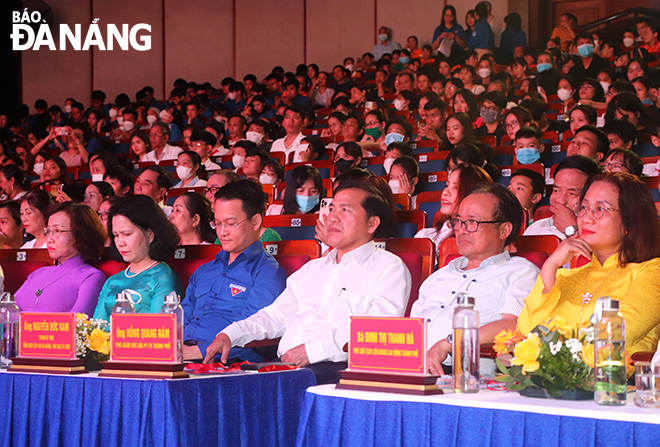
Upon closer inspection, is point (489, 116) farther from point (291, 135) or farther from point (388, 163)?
point (291, 135)

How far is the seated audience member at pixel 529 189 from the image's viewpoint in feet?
12.8

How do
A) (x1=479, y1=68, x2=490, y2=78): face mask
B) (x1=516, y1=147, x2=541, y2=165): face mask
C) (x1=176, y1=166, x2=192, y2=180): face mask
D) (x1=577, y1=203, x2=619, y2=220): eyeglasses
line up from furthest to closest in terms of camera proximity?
(x1=479, y1=68, x2=490, y2=78): face mask
(x1=176, y1=166, x2=192, y2=180): face mask
(x1=516, y1=147, x2=541, y2=165): face mask
(x1=577, y1=203, x2=619, y2=220): eyeglasses

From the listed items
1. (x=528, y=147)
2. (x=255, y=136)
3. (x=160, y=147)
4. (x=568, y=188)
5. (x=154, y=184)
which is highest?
(x=255, y=136)

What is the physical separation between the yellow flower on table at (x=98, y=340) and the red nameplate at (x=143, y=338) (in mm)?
175

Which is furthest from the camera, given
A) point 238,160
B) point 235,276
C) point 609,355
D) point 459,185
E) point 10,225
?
point 238,160

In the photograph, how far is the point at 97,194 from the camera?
190 inches

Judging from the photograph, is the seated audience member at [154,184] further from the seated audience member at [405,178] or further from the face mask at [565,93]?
the face mask at [565,93]

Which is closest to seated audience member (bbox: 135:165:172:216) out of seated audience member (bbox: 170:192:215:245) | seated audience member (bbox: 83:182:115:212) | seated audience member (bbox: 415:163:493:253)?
seated audience member (bbox: 83:182:115:212)

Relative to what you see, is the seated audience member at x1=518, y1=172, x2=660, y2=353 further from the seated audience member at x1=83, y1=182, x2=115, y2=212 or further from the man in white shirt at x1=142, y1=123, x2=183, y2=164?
the man in white shirt at x1=142, y1=123, x2=183, y2=164

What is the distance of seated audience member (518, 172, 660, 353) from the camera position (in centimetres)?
200

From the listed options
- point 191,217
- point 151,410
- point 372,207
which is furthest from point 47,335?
point 191,217

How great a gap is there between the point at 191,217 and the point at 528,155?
8.44ft

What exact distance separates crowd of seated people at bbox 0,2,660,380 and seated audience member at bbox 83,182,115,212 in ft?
0.06

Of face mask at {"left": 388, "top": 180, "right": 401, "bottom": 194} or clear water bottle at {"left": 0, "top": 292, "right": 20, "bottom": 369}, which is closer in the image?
clear water bottle at {"left": 0, "top": 292, "right": 20, "bottom": 369}
